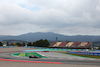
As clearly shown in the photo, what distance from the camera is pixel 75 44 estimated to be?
141500 millimetres

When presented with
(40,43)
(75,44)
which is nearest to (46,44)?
(40,43)

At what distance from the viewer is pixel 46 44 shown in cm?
13350

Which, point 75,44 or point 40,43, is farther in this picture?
point 75,44

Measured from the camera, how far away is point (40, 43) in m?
131

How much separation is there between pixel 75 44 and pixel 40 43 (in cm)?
3800

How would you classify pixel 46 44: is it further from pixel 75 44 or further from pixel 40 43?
pixel 75 44

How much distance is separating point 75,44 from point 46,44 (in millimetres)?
31643

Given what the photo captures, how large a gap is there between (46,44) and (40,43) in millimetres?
6504
